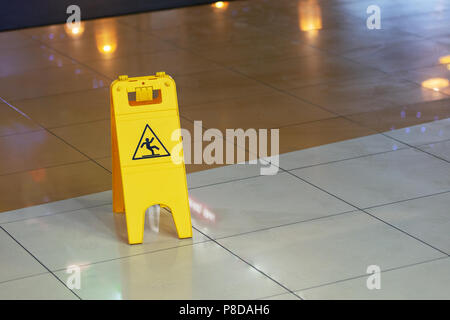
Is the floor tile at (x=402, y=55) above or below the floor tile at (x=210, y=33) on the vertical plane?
below

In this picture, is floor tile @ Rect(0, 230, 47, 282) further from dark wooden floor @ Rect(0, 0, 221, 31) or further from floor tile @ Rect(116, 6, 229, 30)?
dark wooden floor @ Rect(0, 0, 221, 31)

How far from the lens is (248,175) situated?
20.1ft

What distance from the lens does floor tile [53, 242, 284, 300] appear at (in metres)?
4.48

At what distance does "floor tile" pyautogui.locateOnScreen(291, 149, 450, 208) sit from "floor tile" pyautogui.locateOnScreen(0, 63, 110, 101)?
311 cm

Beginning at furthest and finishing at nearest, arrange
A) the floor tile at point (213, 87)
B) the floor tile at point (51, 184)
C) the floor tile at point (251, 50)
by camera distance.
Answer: the floor tile at point (251, 50) → the floor tile at point (213, 87) → the floor tile at point (51, 184)

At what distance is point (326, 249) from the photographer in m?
4.95

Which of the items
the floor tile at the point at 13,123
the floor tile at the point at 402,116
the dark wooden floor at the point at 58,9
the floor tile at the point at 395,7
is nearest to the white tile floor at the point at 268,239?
the floor tile at the point at 402,116

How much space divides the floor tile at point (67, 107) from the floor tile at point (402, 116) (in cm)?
229


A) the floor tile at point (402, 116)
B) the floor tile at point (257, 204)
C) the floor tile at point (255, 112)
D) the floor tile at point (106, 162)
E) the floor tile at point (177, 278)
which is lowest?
the floor tile at point (177, 278)

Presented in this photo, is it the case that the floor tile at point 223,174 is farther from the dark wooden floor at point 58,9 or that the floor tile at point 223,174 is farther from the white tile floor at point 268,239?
the dark wooden floor at point 58,9

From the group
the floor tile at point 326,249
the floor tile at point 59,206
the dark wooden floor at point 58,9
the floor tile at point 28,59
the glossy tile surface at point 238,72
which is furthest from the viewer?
the dark wooden floor at point 58,9

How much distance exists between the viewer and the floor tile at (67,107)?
743 centimetres

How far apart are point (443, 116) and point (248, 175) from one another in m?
2.16

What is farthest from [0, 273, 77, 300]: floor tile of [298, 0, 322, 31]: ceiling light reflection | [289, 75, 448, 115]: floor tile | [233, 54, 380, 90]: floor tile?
[298, 0, 322, 31]: ceiling light reflection
